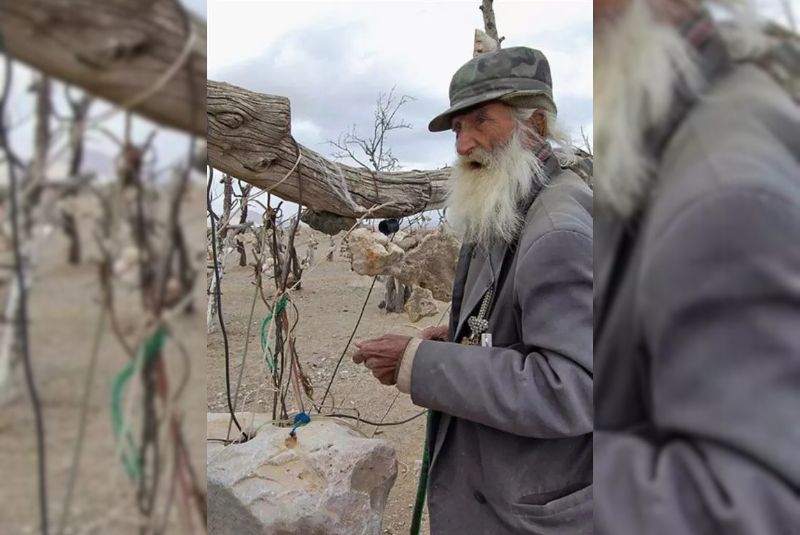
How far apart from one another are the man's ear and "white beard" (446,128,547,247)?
0.22ft

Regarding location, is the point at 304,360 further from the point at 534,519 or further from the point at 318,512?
the point at 534,519

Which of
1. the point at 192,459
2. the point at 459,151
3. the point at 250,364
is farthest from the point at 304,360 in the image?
the point at 192,459

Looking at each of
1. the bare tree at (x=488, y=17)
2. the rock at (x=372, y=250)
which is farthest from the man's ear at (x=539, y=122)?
the bare tree at (x=488, y=17)

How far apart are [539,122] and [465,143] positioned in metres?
0.20

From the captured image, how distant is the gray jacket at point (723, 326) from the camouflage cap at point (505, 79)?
1.15 m

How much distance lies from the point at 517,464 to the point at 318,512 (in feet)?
3.63

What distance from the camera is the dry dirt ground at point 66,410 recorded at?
0.99ft

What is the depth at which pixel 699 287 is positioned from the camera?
1.04 feet

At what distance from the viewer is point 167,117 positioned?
331 mm

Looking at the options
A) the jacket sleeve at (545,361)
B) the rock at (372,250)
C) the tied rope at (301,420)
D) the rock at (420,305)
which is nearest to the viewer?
the jacket sleeve at (545,361)

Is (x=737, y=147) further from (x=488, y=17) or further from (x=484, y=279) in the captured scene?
(x=488, y=17)

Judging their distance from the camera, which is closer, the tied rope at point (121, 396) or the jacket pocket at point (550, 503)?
the tied rope at point (121, 396)

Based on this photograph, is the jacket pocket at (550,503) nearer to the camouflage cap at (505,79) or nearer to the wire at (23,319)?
the camouflage cap at (505,79)

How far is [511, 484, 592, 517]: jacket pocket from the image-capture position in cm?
119
